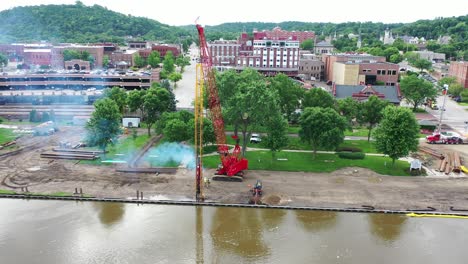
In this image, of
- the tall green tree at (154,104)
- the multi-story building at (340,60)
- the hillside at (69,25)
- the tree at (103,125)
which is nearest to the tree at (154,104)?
the tall green tree at (154,104)

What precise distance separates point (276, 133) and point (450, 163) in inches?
641

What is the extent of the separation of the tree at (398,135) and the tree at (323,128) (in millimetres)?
3508

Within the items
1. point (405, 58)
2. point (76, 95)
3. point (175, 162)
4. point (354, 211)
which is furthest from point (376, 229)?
point (405, 58)

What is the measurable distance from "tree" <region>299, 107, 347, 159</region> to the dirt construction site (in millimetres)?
2768

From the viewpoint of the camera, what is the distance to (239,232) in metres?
24.6

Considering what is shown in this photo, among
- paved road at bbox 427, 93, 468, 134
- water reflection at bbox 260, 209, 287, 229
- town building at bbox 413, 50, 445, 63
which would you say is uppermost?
town building at bbox 413, 50, 445, 63

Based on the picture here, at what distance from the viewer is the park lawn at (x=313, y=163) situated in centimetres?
3509

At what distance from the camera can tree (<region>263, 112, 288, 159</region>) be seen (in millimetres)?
35375

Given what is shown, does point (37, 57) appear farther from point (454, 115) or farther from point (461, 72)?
point (461, 72)

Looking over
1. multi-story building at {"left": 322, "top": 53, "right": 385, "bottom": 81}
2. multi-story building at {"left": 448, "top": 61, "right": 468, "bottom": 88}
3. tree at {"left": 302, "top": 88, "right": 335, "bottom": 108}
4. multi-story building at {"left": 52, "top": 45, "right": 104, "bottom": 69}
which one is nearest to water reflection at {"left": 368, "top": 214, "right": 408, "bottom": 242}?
tree at {"left": 302, "top": 88, "right": 335, "bottom": 108}

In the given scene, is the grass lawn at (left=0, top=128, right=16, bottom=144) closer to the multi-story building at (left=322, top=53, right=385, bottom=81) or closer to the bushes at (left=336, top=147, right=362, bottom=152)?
the bushes at (left=336, top=147, right=362, bottom=152)

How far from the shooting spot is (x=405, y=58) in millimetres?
116312

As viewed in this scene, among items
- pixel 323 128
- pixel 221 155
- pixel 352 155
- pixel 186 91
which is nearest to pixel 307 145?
pixel 352 155

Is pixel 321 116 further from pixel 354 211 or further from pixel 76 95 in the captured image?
pixel 76 95
